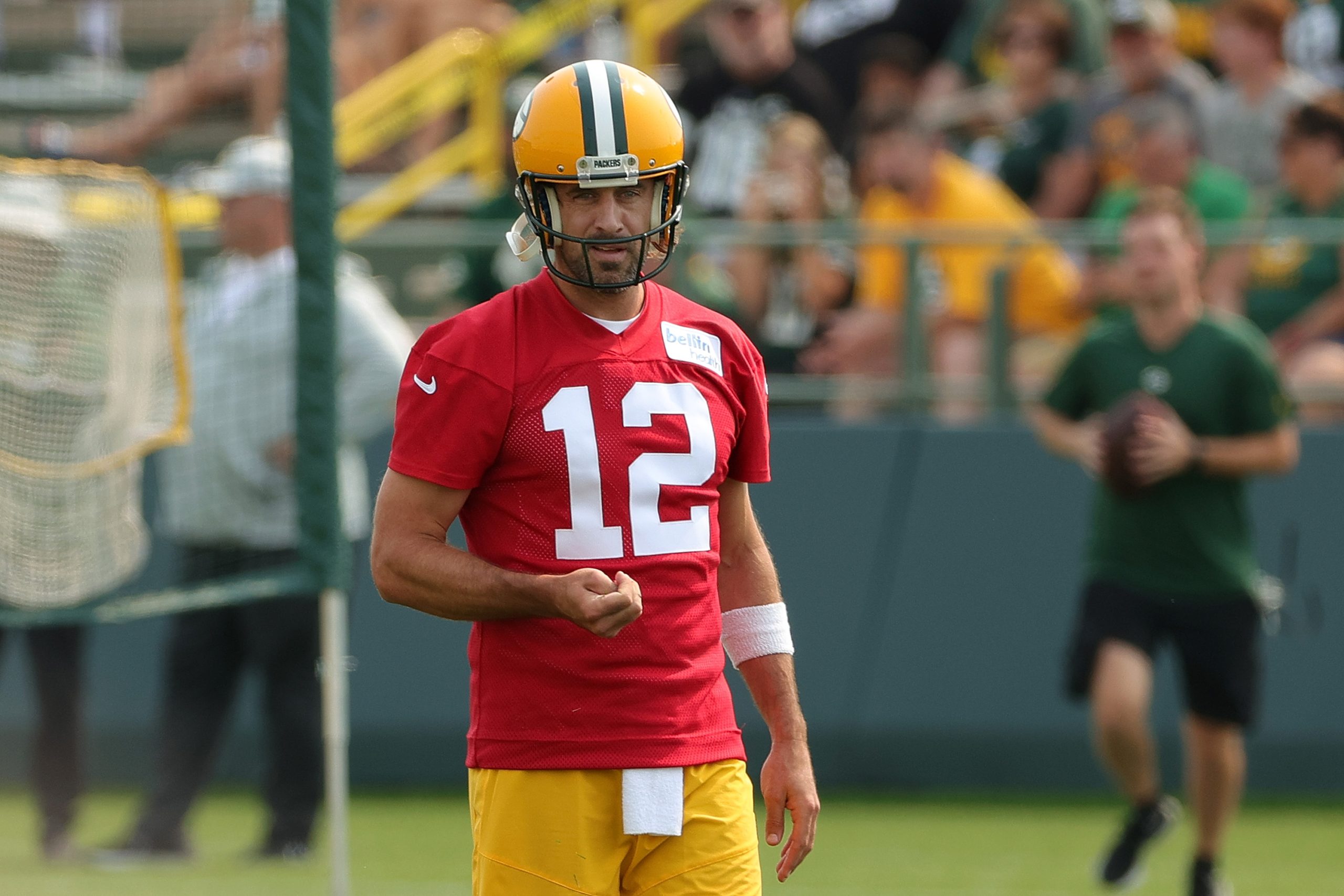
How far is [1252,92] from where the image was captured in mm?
9508

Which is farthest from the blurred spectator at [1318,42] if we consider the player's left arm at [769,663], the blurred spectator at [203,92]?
the player's left arm at [769,663]

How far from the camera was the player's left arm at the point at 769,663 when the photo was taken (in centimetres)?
347

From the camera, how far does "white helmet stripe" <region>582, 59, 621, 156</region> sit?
3285 millimetres

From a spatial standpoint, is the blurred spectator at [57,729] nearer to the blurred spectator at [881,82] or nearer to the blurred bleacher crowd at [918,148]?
the blurred bleacher crowd at [918,148]

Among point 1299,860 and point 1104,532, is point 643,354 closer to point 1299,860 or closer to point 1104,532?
point 1104,532

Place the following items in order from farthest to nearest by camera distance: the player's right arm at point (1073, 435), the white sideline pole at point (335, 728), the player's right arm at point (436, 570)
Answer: the player's right arm at point (1073, 435) < the white sideline pole at point (335, 728) < the player's right arm at point (436, 570)

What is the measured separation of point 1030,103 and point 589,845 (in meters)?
7.49

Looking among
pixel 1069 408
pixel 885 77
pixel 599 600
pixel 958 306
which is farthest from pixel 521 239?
pixel 885 77

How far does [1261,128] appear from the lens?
9.55 metres

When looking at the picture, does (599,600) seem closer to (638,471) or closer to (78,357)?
(638,471)

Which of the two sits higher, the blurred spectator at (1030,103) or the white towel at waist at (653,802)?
the blurred spectator at (1030,103)

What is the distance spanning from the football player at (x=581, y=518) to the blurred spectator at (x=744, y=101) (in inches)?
258

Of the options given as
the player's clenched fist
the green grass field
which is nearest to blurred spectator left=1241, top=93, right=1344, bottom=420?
the green grass field

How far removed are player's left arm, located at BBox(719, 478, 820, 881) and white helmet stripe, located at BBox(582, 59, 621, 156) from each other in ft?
2.21
